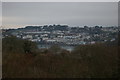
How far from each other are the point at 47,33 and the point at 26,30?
0.84 meters

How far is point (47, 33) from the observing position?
306 inches

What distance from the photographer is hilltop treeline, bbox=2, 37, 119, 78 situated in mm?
4922

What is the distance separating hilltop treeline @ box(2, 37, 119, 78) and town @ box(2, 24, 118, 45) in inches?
18.5

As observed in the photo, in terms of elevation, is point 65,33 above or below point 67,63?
above

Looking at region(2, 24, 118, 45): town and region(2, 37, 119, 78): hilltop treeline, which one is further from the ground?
region(2, 24, 118, 45): town

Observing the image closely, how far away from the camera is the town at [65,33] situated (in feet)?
19.6

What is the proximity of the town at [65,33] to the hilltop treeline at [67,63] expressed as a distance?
470 millimetres

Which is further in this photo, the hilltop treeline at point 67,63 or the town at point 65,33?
the town at point 65,33

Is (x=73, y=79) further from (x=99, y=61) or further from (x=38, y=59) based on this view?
(x=38, y=59)

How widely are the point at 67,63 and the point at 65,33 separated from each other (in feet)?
8.13

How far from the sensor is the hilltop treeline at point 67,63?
4.92m

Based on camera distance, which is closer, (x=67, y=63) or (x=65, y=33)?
(x=67, y=63)

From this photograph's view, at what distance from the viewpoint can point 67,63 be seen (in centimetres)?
528

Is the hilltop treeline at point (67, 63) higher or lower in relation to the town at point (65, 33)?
lower
